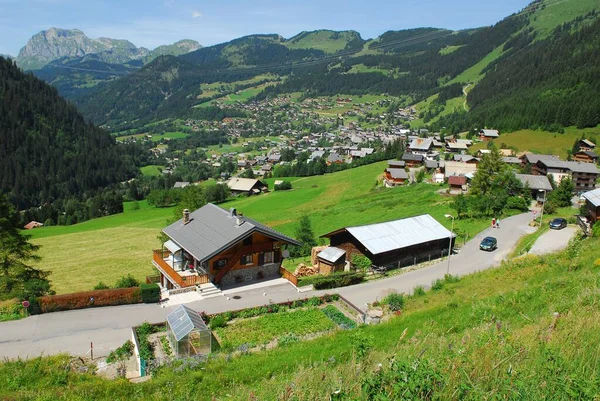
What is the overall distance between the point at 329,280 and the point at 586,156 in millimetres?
90212

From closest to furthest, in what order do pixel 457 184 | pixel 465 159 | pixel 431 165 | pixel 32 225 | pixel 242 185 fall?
1. pixel 457 184
2. pixel 431 165
3. pixel 465 159
4. pixel 32 225
5. pixel 242 185

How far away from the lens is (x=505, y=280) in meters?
25.6

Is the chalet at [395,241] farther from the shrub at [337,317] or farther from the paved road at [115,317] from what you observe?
the shrub at [337,317]

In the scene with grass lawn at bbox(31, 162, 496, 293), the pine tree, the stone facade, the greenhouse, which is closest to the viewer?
the greenhouse

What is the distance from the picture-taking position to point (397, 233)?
41.8 m

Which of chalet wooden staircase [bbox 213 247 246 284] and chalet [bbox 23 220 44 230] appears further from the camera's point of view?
chalet [bbox 23 220 44 230]

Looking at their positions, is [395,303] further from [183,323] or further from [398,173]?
[398,173]

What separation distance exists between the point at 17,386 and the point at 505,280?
2378 cm

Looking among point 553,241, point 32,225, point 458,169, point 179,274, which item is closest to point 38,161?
point 32,225

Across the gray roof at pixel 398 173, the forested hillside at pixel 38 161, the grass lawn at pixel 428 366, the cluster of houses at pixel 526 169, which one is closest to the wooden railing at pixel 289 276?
the grass lawn at pixel 428 366

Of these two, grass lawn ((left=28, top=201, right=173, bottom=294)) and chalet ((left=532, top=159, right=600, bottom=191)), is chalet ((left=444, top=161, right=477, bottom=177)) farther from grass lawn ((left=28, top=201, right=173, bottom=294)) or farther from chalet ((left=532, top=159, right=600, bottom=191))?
grass lawn ((left=28, top=201, right=173, bottom=294))

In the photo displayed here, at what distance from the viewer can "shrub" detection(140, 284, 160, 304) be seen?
31656 millimetres

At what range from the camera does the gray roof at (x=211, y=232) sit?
34906 millimetres

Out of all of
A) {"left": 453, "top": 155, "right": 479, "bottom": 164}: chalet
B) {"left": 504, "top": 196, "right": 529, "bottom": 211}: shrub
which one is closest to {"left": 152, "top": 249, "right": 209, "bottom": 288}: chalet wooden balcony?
{"left": 504, "top": 196, "right": 529, "bottom": 211}: shrub
